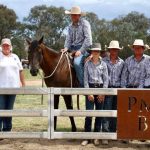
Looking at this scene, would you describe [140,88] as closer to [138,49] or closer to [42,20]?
[138,49]

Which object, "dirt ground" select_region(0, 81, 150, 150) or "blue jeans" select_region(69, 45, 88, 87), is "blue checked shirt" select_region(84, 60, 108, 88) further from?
"dirt ground" select_region(0, 81, 150, 150)

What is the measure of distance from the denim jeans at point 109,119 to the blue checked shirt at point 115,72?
306 mm

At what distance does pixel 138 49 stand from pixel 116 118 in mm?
1453

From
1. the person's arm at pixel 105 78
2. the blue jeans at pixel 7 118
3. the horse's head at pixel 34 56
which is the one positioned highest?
the horse's head at pixel 34 56

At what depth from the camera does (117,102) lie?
8.45m

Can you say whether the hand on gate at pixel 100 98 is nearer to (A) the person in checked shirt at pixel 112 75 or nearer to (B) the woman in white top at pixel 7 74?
(A) the person in checked shirt at pixel 112 75

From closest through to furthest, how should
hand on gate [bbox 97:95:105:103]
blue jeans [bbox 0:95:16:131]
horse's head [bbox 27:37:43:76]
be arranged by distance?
hand on gate [bbox 97:95:105:103]
blue jeans [bbox 0:95:16:131]
horse's head [bbox 27:37:43:76]

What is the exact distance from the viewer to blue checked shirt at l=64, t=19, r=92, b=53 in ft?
32.6

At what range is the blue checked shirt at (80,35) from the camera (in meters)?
9.95

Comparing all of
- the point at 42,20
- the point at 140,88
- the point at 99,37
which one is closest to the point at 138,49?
the point at 140,88

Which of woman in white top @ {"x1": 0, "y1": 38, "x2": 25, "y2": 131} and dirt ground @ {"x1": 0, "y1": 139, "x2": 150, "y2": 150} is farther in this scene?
woman in white top @ {"x1": 0, "y1": 38, "x2": 25, "y2": 131}

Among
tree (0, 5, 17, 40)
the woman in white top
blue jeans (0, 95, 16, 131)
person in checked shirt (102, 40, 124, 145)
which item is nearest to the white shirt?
the woman in white top

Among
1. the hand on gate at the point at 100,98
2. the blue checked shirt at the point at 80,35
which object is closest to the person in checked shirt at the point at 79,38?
the blue checked shirt at the point at 80,35

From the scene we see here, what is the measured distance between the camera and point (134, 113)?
27.6 feet
